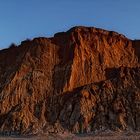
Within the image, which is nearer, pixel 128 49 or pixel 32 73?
pixel 32 73

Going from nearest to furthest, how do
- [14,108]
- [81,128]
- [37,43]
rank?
[81,128]
[14,108]
[37,43]

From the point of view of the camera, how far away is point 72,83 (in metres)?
89.4

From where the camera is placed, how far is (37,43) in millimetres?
93938

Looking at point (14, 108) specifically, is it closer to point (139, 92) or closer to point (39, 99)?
point (39, 99)

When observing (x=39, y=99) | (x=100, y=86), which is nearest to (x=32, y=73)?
(x=39, y=99)

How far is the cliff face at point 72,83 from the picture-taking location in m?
80.7

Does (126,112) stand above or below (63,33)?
below

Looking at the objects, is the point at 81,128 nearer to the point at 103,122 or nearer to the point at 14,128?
the point at 103,122

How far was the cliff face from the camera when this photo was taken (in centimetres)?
8069

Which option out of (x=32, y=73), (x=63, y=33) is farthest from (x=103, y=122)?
(x=63, y=33)

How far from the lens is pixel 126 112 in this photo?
81.0 meters

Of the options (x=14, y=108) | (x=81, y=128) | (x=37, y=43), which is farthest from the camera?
(x=37, y=43)

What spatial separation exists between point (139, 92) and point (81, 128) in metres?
10.5

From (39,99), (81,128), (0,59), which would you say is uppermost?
(0,59)
